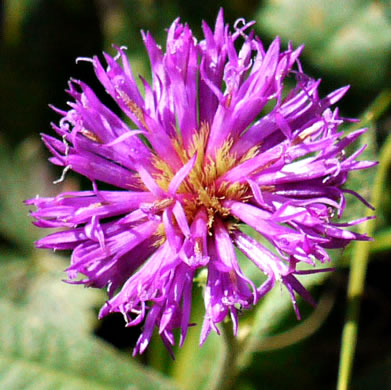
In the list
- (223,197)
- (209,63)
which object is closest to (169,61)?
(209,63)

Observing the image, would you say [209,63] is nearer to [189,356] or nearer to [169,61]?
[169,61]

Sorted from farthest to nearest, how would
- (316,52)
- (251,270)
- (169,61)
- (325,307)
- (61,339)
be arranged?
(316,52) < (325,307) < (61,339) < (251,270) < (169,61)

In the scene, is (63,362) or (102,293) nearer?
(63,362)

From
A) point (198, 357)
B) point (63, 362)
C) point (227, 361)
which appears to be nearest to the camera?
point (227, 361)

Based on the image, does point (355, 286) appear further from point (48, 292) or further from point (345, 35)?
point (48, 292)

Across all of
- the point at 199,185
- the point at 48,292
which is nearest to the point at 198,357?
the point at 48,292

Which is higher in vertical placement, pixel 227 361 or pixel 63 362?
pixel 227 361

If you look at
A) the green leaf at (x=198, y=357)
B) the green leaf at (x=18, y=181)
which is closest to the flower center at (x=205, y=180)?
the green leaf at (x=198, y=357)
